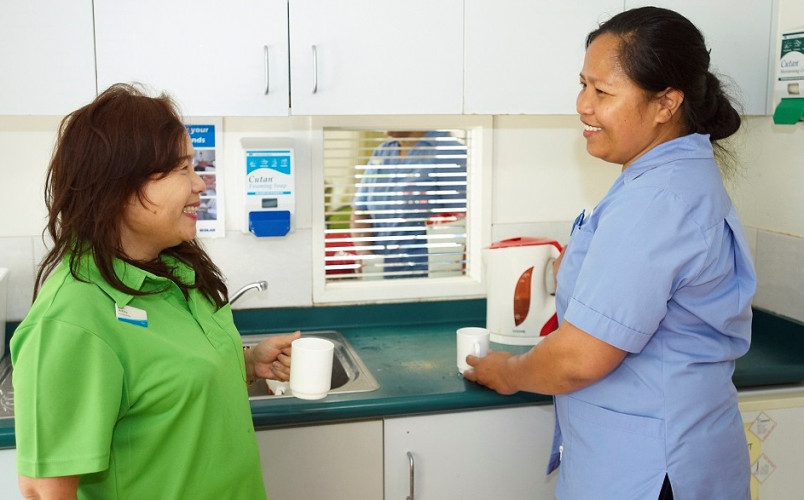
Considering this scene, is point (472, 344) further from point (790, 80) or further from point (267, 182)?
point (790, 80)

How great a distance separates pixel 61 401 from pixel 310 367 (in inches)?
25.7

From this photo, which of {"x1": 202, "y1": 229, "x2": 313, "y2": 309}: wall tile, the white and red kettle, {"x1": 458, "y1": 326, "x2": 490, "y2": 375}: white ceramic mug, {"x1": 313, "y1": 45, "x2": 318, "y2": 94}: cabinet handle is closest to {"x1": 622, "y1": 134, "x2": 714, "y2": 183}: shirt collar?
{"x1": 458, "y1": 326, "x2": 490, "y2": 375}: white ceramic mug

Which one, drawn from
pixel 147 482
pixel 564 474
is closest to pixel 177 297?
pixel 147 482

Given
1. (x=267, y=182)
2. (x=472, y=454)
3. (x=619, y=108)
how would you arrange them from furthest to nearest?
(x=267, y=182) < (x=472, y=454) < (x=619, y=108)

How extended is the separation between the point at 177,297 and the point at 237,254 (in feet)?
2.99

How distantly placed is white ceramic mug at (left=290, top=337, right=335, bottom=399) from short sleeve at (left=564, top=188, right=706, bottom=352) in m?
0.55

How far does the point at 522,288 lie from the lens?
7.18 feet

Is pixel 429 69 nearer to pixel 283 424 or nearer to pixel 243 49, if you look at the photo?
pixel 243 49

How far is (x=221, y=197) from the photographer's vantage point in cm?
229

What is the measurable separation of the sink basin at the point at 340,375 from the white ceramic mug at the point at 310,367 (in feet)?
0.26

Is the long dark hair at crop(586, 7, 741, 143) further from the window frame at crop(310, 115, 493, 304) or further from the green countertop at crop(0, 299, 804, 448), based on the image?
the window frame at crop(310, 115, 493, 304)

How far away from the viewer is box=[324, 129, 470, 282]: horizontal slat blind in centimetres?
245

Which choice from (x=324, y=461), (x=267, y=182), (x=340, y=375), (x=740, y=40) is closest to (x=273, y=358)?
(x=324, y=461)

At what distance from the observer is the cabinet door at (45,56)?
1787 millimetres
